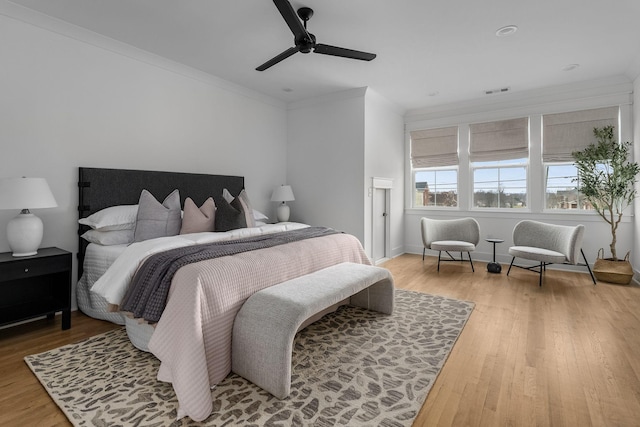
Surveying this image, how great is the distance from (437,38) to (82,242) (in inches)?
165

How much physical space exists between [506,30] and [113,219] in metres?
4.27

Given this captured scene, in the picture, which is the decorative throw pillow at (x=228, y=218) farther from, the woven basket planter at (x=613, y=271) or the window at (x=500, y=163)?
the woven basket planter at (x=613, y=271)

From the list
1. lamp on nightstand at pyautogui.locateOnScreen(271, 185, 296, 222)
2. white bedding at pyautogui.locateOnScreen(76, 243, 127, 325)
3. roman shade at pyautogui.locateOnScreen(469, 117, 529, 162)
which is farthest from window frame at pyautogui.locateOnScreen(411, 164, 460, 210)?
white bedding at pyautogui.locateOnScreen(76, 243, 127, 325)

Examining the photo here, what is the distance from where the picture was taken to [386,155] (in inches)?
217

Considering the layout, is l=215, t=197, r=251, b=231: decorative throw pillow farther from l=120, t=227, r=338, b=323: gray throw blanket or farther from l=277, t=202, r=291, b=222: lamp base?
l=277, t=202, r=291, b=222: lamp base

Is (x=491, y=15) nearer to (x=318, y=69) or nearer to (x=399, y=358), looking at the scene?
(x=318, y=69)

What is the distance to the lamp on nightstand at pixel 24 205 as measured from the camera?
8.00ft

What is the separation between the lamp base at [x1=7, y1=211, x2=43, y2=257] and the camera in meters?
2.54

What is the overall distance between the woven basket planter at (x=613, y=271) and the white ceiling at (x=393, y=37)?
247 centimetres

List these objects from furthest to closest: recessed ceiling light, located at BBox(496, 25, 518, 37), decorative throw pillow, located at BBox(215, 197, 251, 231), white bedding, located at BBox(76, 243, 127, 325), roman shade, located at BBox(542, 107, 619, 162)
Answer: roman shade, located at BBox(542, 107, 619, 162), decorative throw pillow, located at BBox(215, 197, 251, 231), recessed ceiling light, located at BBox(496, 25, 518, 37), white bedding, located at BBox(76, 243, 127, 325)

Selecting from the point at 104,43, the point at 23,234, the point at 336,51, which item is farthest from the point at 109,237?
the point at 336,51

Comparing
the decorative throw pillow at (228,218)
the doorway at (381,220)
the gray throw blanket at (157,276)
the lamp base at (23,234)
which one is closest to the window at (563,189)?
the doorway at (381,220)

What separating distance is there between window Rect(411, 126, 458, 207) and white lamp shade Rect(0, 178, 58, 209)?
5505 millimetres

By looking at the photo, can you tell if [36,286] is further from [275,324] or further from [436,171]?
[436,171]
